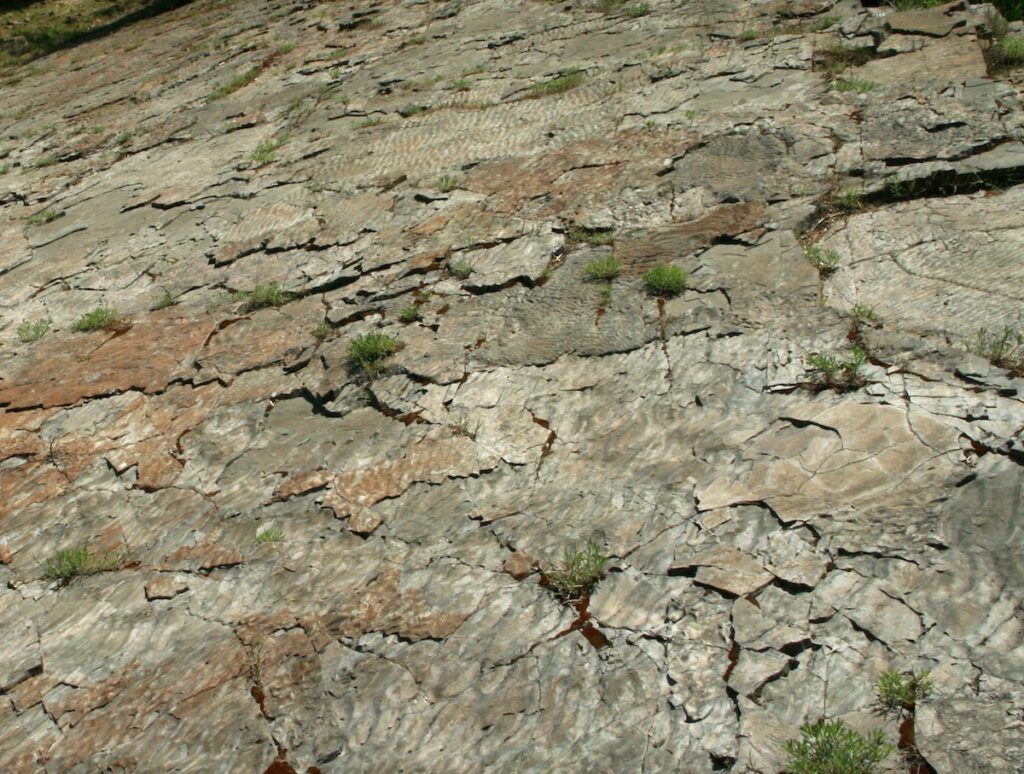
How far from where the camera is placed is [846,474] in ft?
8.92

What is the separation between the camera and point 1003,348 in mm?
2941

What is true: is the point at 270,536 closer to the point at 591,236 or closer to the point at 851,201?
the point at 591,236

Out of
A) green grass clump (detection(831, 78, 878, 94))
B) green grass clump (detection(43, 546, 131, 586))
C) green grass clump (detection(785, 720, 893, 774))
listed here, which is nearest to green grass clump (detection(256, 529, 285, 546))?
green grass clump (detection(43, 546, 131, 586))

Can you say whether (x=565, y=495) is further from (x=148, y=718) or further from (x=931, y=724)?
(x=148, y=718)

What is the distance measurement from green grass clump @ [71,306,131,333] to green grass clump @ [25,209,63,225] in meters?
2.30

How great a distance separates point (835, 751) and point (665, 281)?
2.24m

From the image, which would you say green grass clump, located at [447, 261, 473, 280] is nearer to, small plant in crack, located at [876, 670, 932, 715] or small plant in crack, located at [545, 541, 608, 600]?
small plant in crack, located at [545, 541, 608, 600]

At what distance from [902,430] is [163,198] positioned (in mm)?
5663

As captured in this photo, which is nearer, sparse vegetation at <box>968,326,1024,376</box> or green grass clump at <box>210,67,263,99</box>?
sparse vegetation at <box>968,326,1024,376</box>

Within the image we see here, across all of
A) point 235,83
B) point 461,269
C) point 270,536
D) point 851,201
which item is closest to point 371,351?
point 461,269

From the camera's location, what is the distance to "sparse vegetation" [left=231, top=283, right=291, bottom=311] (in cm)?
464

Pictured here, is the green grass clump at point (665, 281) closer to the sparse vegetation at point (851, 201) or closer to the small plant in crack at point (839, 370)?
the small plant in crack at point (839, 370)

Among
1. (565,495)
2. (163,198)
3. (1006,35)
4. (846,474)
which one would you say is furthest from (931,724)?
(163,198)

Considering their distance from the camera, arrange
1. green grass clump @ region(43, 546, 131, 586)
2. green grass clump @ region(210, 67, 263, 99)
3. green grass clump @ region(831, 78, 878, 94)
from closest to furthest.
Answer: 1. green grass clump @ region(43, 546, 131, 586)
2. green grass clump @ region(831, 78, 878, 94)
3. green grass clump @ region(210, 67, 263, 99)
